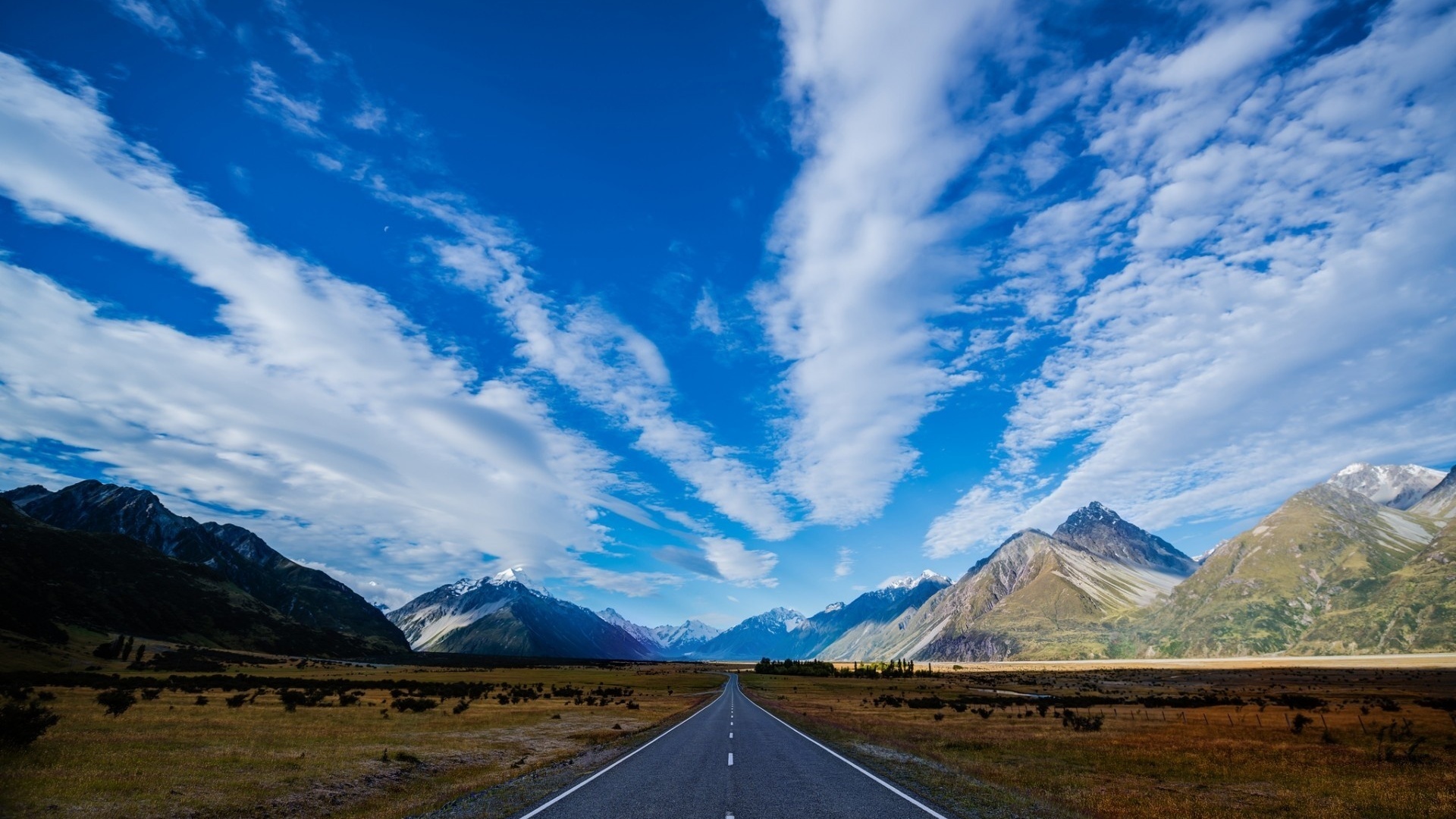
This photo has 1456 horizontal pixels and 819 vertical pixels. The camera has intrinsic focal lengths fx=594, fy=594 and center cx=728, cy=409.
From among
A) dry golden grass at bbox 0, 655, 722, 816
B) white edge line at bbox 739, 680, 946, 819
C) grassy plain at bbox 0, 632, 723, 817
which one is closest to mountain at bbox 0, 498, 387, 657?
grassy plain at bbox 0, 632, 723, 817

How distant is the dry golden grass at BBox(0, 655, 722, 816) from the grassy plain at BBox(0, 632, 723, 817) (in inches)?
2.3

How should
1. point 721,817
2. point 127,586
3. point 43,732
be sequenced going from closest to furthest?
point 721,817 < point 43,732 < point 127,586

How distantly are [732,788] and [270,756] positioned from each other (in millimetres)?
16775

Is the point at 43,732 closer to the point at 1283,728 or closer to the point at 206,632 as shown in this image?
the point at 1283,728

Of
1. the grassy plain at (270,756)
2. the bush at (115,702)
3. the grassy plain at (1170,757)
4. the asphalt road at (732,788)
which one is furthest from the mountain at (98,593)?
the grassy plain at (1170,757)

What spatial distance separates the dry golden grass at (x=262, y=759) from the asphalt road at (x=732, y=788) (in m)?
4.26

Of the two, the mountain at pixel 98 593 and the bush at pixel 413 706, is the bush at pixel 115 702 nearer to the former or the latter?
the bush at pixel 413 706

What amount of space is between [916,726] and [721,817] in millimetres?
31222

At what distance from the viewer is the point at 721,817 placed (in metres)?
12.2

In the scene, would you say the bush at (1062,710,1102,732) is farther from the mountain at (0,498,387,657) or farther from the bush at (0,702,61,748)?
the mountain at (0,498,387,657)

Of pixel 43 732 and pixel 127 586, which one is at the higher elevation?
pixel 127 586

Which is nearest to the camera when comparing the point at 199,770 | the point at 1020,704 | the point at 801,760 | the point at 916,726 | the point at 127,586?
the point at 199,770

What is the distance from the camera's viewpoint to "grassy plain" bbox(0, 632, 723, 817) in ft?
47.4

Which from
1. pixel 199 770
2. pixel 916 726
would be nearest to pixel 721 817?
pixel 199 770
